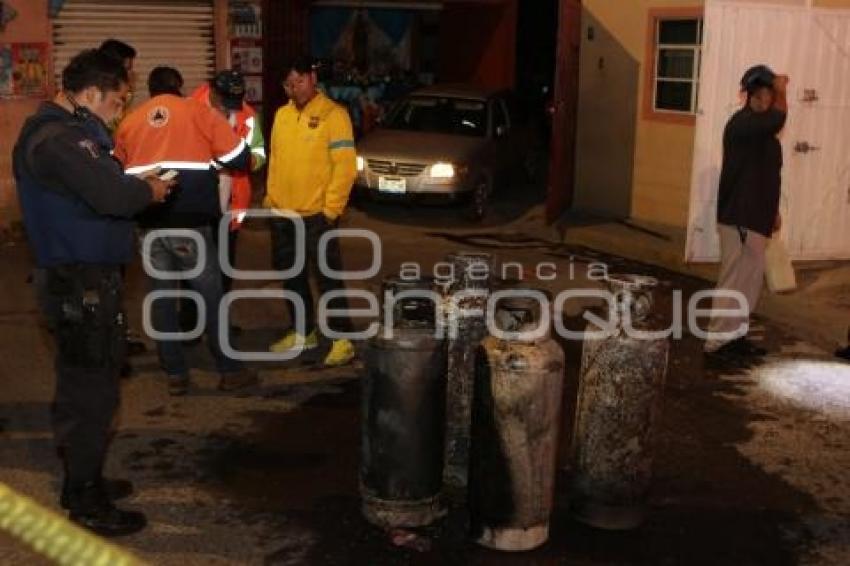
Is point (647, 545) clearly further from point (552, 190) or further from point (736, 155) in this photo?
point (552, 190)

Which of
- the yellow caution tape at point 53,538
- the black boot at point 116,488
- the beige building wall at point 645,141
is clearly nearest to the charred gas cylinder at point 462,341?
the black boot at point 116,488

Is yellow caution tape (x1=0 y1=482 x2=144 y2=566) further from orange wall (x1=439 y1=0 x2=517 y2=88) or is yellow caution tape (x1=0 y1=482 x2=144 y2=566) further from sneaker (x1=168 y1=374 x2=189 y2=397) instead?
orange wall (x1=439 y1=0 x2=517 y2=88)

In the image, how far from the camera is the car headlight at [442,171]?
1328 centimetres

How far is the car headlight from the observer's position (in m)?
13.3

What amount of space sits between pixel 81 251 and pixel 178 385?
218 centimetres

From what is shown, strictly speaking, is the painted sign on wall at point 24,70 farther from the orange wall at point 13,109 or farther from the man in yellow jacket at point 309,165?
the man in yellow jacket at point 309,165

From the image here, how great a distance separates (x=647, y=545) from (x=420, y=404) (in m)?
1.23

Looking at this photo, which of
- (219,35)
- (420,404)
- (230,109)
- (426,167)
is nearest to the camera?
(420,404)

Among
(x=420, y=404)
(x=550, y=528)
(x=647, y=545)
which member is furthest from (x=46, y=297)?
(x=647, y=545)

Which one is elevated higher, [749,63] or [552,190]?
[749,63]

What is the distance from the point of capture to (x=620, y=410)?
4770 mm

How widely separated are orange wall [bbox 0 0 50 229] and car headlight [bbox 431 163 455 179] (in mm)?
4845

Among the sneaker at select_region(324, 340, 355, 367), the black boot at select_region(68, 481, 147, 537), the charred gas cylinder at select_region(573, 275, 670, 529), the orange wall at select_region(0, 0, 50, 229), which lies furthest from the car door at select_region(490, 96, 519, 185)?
the black boot at select_region(68, 481, 147, 537)

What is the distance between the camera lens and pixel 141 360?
742 cm
